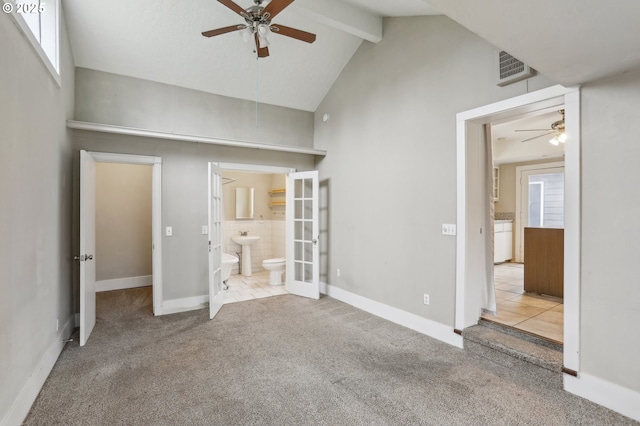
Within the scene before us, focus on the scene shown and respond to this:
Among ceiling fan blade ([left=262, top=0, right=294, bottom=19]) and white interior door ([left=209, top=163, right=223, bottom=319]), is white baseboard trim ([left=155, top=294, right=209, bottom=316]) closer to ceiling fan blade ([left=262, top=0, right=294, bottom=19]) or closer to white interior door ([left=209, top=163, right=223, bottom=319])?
white interior door ([left=209, top=163, right=223, bottom=319])

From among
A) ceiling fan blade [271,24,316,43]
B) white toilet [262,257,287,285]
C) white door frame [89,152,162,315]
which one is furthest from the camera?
white toilet [262,257,287,285]

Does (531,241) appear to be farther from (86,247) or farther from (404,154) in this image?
(86,247)

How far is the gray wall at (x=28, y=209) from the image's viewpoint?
5.95 feet

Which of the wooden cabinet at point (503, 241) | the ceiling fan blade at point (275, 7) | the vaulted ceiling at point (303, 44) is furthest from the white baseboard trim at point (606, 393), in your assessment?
the wooden cabinet at point (503, 241)

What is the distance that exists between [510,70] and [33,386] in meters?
4.46

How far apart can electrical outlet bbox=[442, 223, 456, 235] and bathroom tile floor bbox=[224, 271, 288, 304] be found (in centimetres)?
293

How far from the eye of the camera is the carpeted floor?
6.76 feet

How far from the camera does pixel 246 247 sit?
6.44 meters

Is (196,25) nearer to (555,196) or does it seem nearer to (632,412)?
(632,412)

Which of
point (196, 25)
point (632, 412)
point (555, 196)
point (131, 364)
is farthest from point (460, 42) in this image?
point (555, 196)

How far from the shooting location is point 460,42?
310cm

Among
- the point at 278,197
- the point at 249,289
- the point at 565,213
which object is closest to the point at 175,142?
the point at 249,289

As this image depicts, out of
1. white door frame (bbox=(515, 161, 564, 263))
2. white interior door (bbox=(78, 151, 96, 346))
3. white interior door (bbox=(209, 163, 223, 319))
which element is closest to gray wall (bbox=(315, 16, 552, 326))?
white interior door (bbox=(209, 163, 223, 319))

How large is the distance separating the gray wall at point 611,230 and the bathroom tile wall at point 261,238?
531 centimetres
